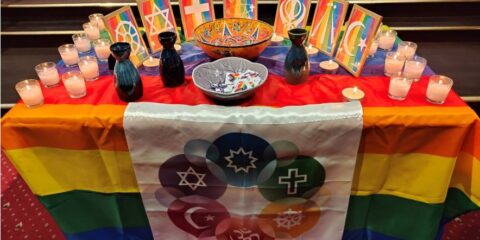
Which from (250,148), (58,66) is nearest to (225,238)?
(250,148)

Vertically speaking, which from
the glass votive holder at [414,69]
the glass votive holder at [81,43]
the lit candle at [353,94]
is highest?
the glass votive holder at [81,43]

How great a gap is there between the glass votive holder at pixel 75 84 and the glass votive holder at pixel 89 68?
3.1 inches

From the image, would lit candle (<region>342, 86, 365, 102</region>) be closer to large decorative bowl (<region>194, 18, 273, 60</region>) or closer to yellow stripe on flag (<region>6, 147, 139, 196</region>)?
large decorative bowl (<region>194, 18, 273, 60</region>)

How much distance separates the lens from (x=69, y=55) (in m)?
1.34

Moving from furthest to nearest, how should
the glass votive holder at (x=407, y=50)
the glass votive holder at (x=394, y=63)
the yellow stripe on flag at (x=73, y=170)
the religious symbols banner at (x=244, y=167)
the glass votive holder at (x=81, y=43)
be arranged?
1. the glass votive holder at (x=81, y=43)
2. the glass votive holder at (x=407, y=50)
3. the glass votive holder at (x=394, y=63)
4. the yellow stripe on flag at (x=73, y=170)
5. the religious symbols banner at (x=244, y=167)

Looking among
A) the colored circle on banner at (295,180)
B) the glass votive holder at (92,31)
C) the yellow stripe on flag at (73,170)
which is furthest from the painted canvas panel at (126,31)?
Result: the colored circle on banner at (295,180)

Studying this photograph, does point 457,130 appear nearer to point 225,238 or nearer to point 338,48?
point 338,48

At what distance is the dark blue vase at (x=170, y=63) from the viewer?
1.17 metres

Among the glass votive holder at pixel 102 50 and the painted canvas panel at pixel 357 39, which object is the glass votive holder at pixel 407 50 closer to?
the painted canvas panel at pixel 357 39

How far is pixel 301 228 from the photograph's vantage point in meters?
1.19

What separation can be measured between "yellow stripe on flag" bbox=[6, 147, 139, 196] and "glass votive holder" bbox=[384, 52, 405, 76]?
3.03 ft

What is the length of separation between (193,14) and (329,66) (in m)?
0.62

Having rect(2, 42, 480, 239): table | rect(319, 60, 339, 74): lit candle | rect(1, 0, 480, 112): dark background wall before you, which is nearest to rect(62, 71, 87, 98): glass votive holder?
rect(2, 42, 480, 239): table

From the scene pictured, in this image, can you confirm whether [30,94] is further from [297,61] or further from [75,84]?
[297,61]
